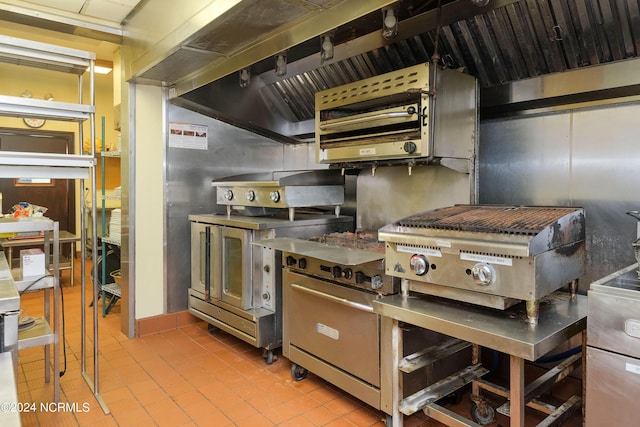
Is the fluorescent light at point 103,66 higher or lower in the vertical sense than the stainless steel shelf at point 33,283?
higher

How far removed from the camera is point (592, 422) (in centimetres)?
142

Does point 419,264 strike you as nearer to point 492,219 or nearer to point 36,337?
point 492,219

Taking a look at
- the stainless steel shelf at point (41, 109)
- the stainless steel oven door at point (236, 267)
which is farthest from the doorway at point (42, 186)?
the stainless steel shelf at point (41, 109)

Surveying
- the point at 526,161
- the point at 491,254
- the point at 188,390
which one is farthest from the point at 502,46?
the point at 188,390

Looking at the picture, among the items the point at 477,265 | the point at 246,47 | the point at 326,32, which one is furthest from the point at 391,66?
the point at 477,265

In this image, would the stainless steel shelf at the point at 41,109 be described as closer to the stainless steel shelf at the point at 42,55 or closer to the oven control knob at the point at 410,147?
the stainless steel shelf at the point at 42,55

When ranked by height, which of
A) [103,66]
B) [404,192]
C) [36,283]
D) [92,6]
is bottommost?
[36,283]

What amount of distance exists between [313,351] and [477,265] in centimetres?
129

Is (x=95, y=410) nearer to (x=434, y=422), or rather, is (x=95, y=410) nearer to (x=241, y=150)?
(x=434, y=422)

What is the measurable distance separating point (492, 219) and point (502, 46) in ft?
3.31

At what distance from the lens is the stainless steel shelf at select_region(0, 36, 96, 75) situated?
2.16m

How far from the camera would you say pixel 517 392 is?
1537 mm

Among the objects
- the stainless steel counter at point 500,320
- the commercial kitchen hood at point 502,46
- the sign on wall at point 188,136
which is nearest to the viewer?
the stainless steel counter at point 500,320

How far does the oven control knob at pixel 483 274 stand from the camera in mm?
1569
